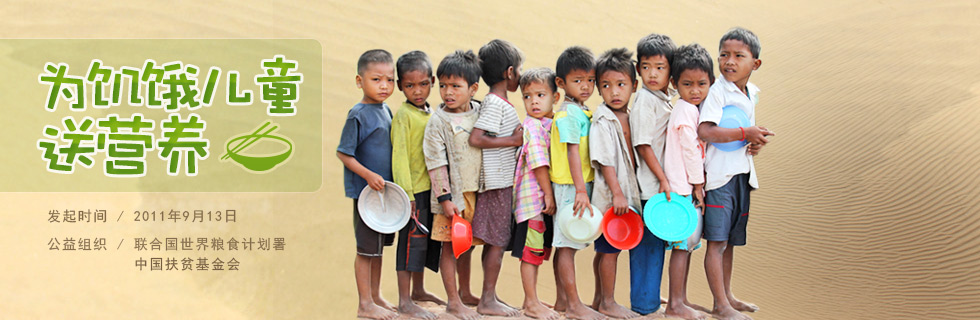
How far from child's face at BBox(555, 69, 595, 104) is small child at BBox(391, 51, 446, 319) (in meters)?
0.77

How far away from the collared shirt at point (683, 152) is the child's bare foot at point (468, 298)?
4.61ft

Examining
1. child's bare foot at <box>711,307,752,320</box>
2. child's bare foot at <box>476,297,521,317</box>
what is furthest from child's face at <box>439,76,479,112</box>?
child's bare foot at <box>711,307,752,320</box>

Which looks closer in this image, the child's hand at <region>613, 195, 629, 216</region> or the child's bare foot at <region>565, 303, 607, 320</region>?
the child's hand at <region>613, 195, 629, 216</region>

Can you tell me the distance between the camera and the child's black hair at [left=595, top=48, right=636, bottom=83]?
444cm

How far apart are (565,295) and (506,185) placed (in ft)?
2.74

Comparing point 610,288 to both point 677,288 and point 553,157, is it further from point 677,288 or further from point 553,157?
point 553,157

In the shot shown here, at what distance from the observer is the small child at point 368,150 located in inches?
179

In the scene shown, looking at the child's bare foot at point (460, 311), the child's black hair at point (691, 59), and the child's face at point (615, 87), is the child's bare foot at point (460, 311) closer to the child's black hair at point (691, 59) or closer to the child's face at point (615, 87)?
the child's face at point (615, 87)

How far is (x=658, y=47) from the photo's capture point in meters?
4.54

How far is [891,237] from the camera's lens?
8.34 m

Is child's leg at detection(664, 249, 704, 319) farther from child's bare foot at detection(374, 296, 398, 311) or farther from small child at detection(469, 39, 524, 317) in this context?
child's bare foot at detection(374, 296, 398, 311)

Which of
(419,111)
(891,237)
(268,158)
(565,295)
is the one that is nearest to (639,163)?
(565,295)

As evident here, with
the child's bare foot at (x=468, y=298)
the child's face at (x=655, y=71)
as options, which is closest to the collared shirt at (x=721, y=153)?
the child's face at (x=655, y=71)

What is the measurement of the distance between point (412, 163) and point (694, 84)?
165cm
